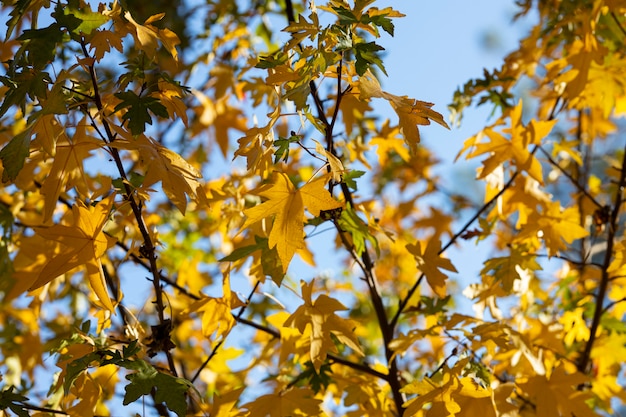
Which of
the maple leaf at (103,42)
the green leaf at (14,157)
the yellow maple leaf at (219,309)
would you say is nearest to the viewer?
the green leaf at (14,157)

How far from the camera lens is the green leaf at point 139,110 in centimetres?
104

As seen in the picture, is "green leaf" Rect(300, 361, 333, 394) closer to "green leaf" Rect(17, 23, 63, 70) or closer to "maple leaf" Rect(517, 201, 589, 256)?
"maple leaf" Rect(517, 201, 589, 256)

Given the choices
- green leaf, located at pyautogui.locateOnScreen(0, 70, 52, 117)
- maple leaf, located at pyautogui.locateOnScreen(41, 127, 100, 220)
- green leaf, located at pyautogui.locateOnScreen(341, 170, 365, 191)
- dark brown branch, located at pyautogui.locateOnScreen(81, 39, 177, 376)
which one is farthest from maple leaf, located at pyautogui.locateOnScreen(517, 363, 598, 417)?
green leaf, located at pyautogui.locateOnScreen(0, 70, 52, 117)

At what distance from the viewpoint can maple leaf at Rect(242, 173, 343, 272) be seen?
106cm

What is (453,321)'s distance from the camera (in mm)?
1429

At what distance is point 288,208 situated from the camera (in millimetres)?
1083

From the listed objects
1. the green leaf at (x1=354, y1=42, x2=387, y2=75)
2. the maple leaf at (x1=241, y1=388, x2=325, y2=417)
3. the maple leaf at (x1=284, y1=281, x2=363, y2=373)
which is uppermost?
the green leaf at (x1=354, y1=42, x2=387, y2=75)

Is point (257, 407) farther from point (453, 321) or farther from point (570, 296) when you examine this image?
point (570, 296)

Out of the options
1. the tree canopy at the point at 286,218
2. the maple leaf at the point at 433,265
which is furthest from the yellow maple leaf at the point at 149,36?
the maple leaf at the point at 433,265

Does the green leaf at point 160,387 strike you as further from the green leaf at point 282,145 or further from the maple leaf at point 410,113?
the maple leaf at point 410,113

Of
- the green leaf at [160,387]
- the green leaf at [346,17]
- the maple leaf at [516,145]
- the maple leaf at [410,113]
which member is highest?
the maple leaf at [516,145]

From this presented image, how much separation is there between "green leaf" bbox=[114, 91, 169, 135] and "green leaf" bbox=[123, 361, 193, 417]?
0.35m

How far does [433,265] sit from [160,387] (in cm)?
65

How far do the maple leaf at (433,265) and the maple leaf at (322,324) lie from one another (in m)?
0.26
